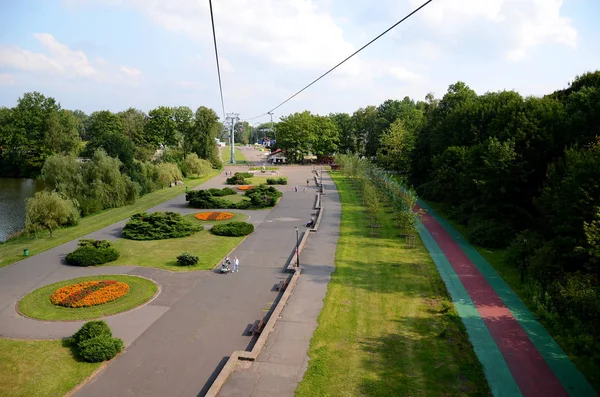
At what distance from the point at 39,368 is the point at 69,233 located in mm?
20415

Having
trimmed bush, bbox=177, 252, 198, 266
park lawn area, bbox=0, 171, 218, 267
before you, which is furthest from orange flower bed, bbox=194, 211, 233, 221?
trimmed bush, bbox=177, 252, 198, 266

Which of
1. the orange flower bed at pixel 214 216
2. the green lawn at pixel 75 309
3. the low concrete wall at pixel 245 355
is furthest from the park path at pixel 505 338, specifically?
the orange flower bed at pixel 214 216

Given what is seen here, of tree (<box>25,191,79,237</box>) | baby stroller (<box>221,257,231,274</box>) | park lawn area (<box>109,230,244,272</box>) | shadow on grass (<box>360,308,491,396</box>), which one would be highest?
tree (<box>25,191,79,237</box>)

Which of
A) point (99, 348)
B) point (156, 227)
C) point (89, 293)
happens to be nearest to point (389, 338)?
point (99, 348)

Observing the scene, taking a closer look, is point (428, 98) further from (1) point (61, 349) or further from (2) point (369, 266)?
(1) point (61, 349)

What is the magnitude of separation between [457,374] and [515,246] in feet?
46.2

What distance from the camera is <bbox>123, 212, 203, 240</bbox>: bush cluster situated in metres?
30.8

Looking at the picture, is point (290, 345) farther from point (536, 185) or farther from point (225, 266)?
point (536, 185)

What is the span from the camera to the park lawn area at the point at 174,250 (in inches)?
989

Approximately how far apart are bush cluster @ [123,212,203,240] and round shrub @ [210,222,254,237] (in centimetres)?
212

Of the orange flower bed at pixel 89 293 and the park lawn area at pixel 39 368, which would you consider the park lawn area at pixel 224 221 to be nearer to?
the orange flower bed at pixel 89 293

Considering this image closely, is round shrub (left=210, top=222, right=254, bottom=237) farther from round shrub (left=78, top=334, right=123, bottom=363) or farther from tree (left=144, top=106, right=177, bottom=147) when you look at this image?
tree (left=144, top=106, right=177, bottom=147)

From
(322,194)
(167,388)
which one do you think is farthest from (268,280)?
(322,194)

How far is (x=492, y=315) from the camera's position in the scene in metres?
17.8
